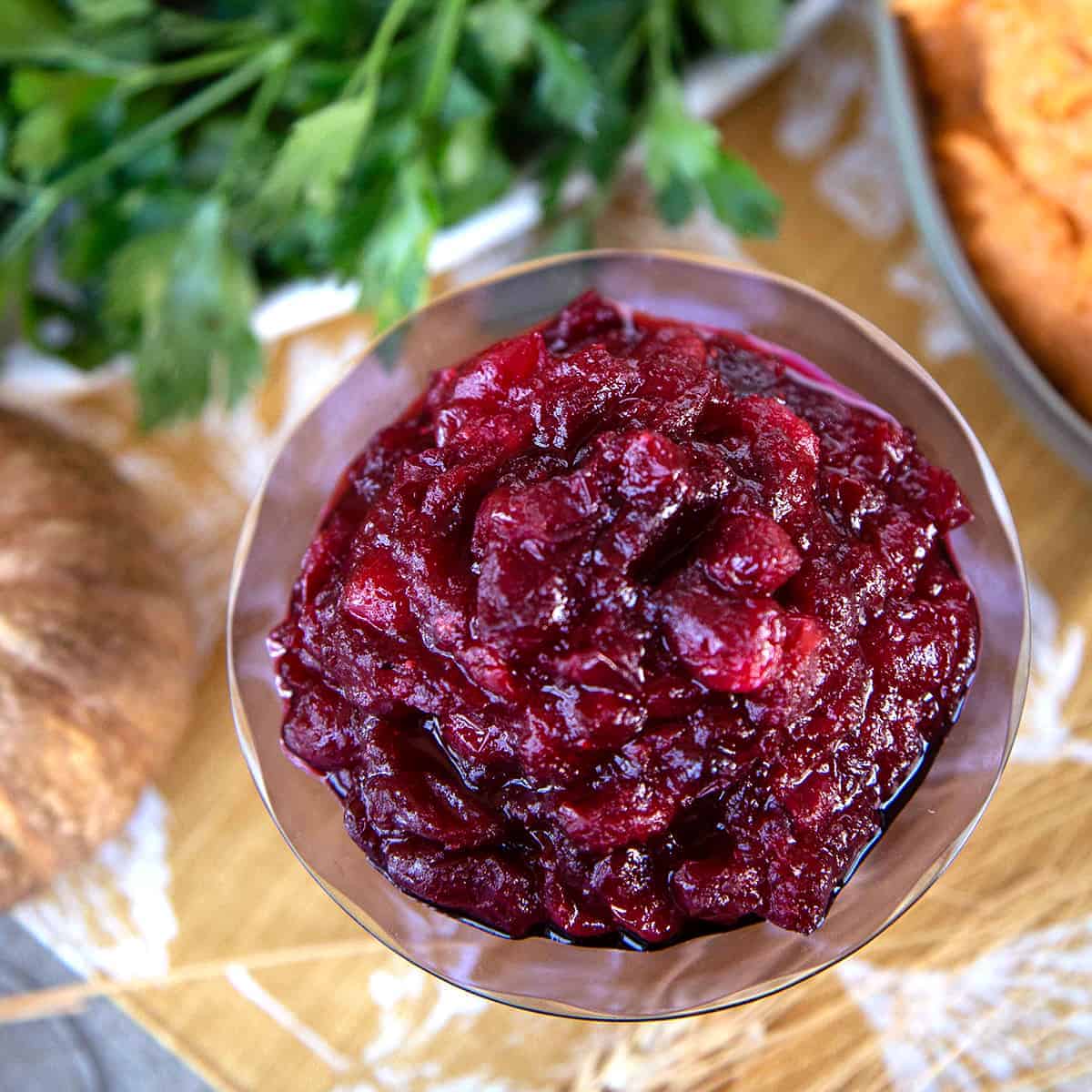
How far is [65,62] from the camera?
2260mm

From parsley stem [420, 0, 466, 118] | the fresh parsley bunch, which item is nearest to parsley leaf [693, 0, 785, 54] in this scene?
the fresh parsley bunch

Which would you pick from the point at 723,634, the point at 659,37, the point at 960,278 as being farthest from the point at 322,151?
the point at 723,634

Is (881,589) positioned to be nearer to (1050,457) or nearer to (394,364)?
(394,364)

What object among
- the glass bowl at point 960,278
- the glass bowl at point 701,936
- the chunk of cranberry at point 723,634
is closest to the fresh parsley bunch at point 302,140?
the glass bowl at point 960,278

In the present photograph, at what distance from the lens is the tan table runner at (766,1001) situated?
1.93 metres

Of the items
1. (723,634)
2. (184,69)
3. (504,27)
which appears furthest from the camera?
(184,69)

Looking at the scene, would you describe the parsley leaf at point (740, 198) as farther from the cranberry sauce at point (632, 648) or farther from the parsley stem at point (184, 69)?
the parsley stem at point (184, 69)

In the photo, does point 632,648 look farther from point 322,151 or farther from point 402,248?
point 322,151

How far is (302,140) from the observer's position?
1948mm

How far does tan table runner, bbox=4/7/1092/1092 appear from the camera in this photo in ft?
6.32

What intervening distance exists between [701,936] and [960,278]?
1.22 m

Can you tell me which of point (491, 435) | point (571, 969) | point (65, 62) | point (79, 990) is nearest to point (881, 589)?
point (491, 435)

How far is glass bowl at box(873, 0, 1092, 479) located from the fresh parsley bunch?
0.79 feet

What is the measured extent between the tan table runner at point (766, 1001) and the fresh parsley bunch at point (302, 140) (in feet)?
0.80
